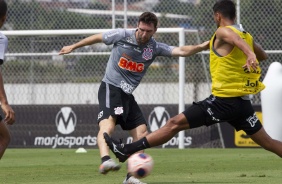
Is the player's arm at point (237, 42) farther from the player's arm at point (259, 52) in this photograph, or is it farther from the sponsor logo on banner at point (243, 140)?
the sponsor logo on banner at point (243, 140)

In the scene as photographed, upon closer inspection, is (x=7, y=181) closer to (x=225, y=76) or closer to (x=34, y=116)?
(x=225, y=76)

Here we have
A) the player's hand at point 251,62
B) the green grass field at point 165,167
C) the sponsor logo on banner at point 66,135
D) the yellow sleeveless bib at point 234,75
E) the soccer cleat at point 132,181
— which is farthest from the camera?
the sponsor logo on banner at point 66,135

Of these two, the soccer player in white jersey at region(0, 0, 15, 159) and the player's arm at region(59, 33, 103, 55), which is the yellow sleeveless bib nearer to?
the player's arm at region(59, 33, 103, 55)

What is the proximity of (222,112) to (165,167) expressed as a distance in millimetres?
3530

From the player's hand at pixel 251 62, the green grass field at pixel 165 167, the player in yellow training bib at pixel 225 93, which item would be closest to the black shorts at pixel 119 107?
the green grass field at pixel 165 167

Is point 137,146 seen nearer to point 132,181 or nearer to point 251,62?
point 132,181

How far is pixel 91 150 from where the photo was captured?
18.6m

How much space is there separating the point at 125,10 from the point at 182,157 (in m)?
5.80

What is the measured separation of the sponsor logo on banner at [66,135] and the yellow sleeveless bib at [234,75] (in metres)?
9.59

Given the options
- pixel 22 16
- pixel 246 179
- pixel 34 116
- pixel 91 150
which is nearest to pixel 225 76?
pixel 246 179

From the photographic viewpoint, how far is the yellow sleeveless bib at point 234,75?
33.4 ft

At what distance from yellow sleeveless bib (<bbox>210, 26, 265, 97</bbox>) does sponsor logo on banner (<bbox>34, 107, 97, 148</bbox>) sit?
9.59 meters

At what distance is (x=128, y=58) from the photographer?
1165cm

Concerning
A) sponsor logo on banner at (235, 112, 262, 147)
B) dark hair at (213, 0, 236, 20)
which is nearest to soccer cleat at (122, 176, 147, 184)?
dark hair at (213, 0, 236, 20)
